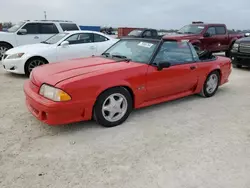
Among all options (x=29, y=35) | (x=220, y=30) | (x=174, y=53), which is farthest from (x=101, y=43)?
(x=220, y=30)

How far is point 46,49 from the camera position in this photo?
279 inches

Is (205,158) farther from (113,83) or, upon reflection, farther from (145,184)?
(113,83)

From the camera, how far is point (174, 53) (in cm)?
454

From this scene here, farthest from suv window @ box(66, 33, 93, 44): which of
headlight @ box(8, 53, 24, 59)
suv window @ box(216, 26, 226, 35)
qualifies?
suv window @ box(216, 26, 226, 35)

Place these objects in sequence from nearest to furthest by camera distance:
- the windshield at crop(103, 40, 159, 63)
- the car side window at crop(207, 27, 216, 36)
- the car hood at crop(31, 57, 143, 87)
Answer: the car hood at crop(31, 57, 143, 87), the windshield at crop(103, 40, 159, 63), the car side window at crop(207, 27, 216, 36)

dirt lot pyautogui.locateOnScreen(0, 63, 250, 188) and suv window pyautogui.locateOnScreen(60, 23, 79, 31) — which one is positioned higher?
suv window pyautogui.locateOnScreen(60, 23, 79, 31)

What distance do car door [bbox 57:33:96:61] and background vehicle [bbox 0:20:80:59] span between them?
2799mm

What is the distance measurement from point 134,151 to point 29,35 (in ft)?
28.5

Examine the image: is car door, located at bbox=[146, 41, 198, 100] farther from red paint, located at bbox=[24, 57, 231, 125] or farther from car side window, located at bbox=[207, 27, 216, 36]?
car side window, located at bbox=[207, 27, 216, 36]

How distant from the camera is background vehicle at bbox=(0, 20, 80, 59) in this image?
9.80m

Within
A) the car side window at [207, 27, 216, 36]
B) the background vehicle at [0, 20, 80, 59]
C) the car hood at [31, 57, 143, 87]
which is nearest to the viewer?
the car hood at [31, 57, 143, 87]

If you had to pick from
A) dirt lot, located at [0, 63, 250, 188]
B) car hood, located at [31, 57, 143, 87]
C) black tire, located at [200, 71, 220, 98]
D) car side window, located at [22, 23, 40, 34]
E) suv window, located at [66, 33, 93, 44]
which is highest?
car side window, located at [22, 23, 40, 34]

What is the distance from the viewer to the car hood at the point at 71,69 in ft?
11.1

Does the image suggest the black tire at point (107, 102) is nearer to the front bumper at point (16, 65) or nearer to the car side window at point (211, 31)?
the front bumper at point (16, 65)
